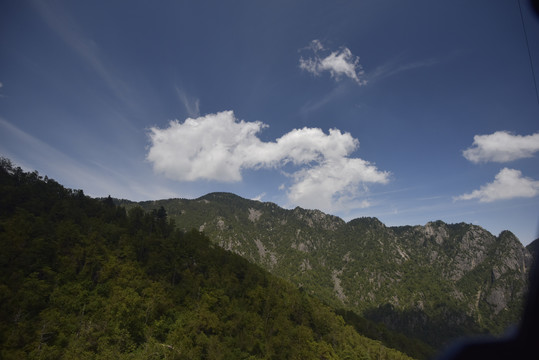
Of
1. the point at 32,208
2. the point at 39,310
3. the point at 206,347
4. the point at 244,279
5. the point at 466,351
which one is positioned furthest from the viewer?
the point at 244,279

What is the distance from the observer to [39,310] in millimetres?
49656

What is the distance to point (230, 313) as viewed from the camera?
7281 cm

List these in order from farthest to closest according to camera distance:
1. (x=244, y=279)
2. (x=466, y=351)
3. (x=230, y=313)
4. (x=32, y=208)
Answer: (x=244, y=279) → (x=32, y=208) → (x=230, y=313) → (x=466, y=351)

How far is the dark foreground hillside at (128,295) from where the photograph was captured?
45438 millimetres

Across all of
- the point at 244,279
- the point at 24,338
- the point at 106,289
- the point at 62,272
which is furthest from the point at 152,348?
the point at 244,279

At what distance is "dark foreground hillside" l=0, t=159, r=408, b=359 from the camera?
45.4m

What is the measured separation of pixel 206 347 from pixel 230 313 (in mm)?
19436

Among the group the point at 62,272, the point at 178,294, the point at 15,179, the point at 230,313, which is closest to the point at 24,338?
the point at 62,272

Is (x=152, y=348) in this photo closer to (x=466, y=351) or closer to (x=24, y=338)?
(x=24, y=338)

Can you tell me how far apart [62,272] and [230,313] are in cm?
4458

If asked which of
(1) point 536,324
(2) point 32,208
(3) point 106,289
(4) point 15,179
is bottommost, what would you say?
(3) point 106,289

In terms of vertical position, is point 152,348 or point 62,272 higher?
point 62,272

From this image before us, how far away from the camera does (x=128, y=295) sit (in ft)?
189

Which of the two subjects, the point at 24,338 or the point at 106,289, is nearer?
the point at 24,338
